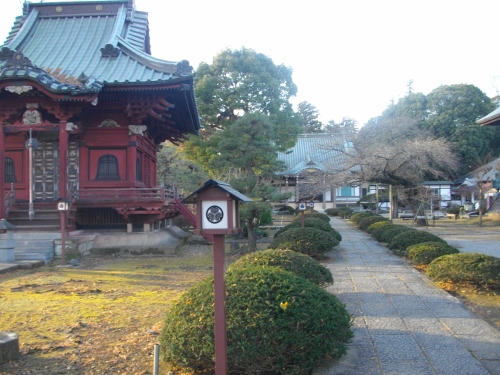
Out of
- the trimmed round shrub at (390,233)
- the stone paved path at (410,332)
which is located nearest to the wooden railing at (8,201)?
the stone paved path at (410,332)

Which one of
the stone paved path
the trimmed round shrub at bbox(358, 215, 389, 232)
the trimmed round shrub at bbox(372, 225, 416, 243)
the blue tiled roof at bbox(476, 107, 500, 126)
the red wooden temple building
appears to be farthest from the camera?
the trimmed round shrub at bbox(358, 215, 389, 232)

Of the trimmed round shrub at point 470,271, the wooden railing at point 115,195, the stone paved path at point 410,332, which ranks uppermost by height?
the wooden railing at point 115,195

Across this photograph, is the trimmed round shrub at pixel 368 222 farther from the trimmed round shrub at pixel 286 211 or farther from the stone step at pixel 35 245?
the trimmed round shrub at pixel 286 211

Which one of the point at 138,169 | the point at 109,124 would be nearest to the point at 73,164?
the point at 109,124

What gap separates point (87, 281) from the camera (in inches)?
402

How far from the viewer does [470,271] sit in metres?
7.95

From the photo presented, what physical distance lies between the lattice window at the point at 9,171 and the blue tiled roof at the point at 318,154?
38.1 ft

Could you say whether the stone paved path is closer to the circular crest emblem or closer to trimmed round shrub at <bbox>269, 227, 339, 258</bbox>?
the circular crest emblem

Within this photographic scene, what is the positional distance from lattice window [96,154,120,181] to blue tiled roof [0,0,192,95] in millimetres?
2685

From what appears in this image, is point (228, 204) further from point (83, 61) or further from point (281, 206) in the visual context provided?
point (281, 206)

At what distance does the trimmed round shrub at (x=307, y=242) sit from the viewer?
1138 cm

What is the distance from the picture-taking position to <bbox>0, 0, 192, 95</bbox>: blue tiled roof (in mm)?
13289

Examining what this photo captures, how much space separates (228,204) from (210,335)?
3.80 ft

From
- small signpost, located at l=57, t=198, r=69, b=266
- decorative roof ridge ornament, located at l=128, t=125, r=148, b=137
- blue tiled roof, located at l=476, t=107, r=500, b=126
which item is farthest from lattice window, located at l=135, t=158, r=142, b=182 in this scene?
blue tiled roof, located at l=476, t=107, r=500, b=126
